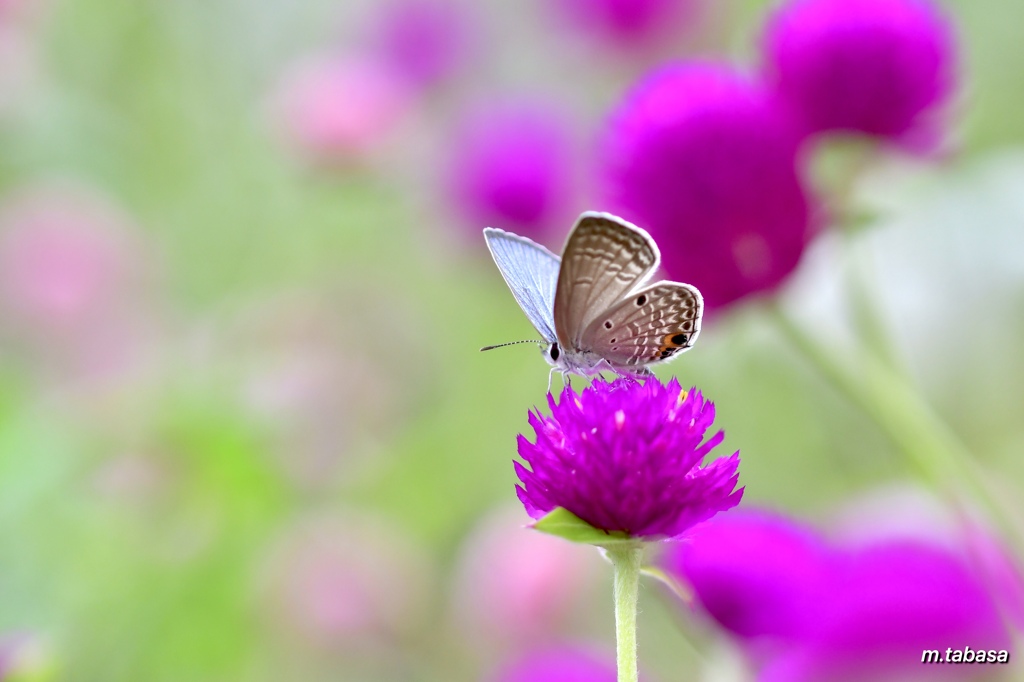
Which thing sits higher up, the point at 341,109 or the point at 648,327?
the point at 341,109

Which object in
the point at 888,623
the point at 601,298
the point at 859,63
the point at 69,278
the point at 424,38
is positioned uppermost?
the point at 424,38

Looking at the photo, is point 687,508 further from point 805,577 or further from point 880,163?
point 880,163

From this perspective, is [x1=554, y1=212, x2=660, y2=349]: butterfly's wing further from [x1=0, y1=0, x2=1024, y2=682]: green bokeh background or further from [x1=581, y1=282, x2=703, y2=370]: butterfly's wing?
[x1=0, y1=0, x2=1024, y2=682]: green bokeh background

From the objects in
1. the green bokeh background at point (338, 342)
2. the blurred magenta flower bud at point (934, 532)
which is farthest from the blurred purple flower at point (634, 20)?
the blurred magenta flower bud at point (934, 532)

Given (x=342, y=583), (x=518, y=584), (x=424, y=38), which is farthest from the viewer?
(x=424, y=38)

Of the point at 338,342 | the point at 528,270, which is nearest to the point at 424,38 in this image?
the point at 338,342

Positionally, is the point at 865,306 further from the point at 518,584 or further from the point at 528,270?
the point at 518,584

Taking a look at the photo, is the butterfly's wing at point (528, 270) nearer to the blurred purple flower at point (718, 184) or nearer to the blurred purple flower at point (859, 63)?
the blurred purple flower at point (718, 184)

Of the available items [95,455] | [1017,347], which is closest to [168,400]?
[95,455]

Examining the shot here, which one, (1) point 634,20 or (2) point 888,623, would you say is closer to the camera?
(2) point 888,623
